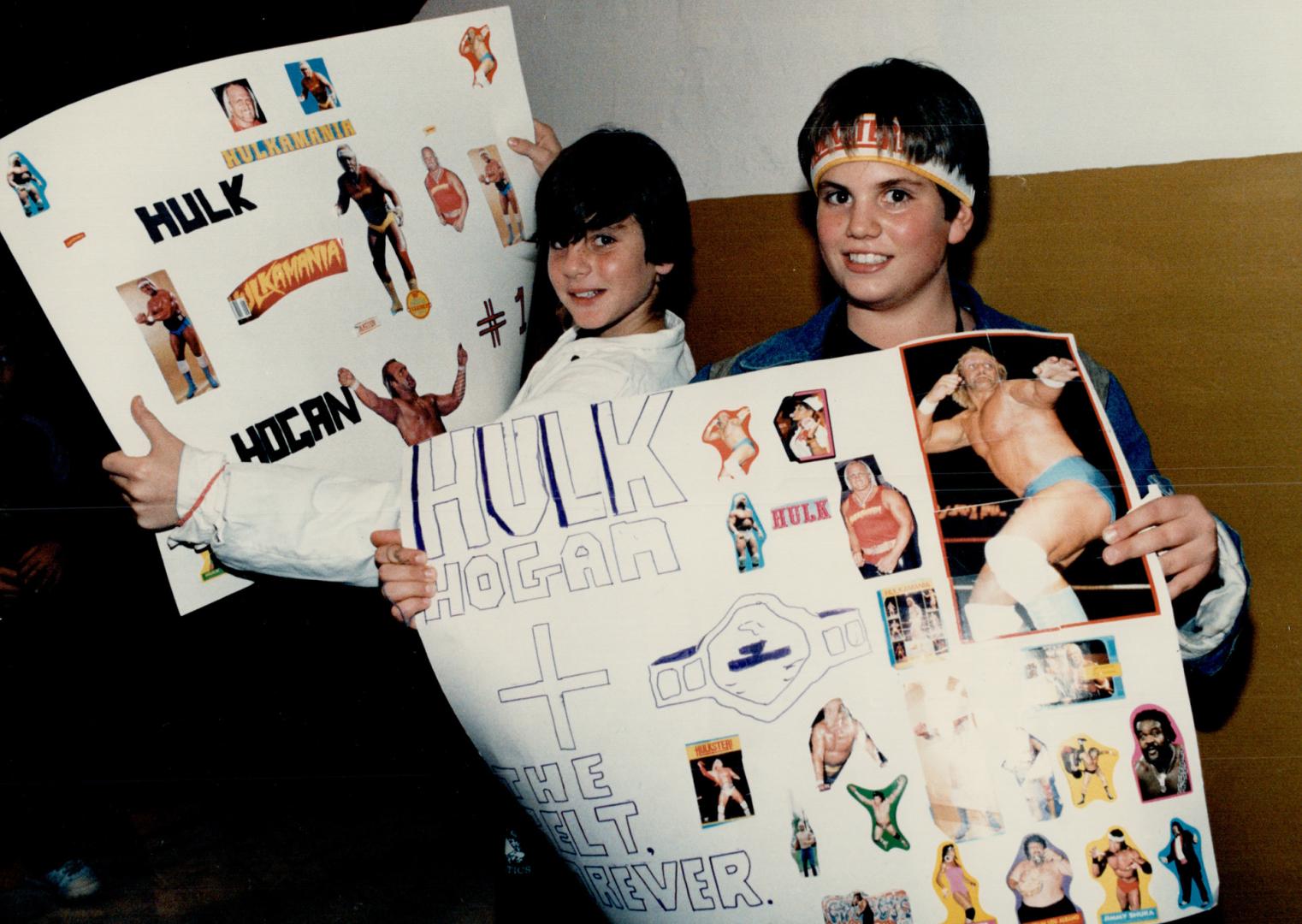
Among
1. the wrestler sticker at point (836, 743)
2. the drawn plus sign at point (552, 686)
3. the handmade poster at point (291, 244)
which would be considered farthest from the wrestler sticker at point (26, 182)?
the wrestler sticker at point (836, 743)

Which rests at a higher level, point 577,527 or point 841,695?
point 577,527

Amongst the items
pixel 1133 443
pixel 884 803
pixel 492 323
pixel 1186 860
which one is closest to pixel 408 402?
pixel 492 323

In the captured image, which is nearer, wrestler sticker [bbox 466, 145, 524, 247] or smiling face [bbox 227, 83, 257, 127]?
smiling face [bbox 227, 83, 257, 127]

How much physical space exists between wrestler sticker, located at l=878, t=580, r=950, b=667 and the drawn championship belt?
0.03 m

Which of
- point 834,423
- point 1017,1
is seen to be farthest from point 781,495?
point 1017,1

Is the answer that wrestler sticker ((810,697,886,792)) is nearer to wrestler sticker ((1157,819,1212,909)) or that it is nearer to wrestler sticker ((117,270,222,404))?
wrestler sticker ((1157,819,1212,909))

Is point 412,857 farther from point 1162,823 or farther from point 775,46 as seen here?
point 775,46

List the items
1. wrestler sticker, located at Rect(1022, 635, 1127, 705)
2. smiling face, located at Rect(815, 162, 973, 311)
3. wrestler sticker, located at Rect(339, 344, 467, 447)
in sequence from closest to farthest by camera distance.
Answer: wrestler sticker, located at Rect(1022, 635, 1127, 705)
smiling face, located at Rect(815, 162, 973, 311)
wrestler sticker, located at Rect(339, 344, 467, 447)

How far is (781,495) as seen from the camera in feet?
2.91

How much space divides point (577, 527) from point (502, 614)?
0.31 ft

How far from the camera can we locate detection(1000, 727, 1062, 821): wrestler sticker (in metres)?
0.87

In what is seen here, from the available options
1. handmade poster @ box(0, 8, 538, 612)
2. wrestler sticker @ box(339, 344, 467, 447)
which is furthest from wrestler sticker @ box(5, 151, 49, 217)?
wrestler sticker @ box(339, 344, 467, 447)

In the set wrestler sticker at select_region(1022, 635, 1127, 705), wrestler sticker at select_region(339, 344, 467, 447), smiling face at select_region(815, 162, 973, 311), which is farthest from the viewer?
wrestler sticker at select_region(339, 344, 467, 447)

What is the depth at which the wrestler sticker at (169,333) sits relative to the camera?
0.94 meters
